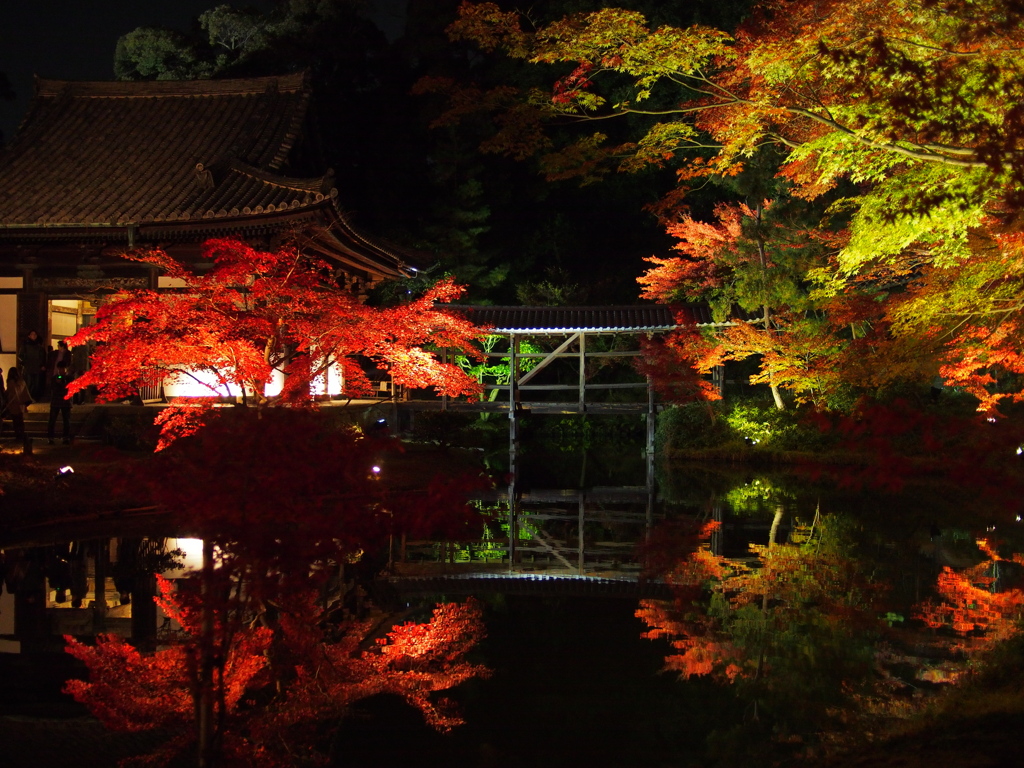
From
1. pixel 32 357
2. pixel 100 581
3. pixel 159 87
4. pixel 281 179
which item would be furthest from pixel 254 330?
pixel 159 87

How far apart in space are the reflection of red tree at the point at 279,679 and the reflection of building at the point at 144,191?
850cm

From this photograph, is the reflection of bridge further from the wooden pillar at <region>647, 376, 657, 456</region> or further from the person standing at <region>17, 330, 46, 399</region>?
the person standing at <region>17, 330, 46, 399</region>

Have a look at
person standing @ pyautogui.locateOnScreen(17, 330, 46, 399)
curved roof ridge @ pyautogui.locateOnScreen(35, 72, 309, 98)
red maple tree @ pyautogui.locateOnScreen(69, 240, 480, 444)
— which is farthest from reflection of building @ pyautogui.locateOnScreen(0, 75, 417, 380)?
red maple tree @ pyautogui.locateOnScreen(69, 240, 480, 444)

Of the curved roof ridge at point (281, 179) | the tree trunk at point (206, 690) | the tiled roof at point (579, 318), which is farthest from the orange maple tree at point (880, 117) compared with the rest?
the tiled roof at point (579, 318)

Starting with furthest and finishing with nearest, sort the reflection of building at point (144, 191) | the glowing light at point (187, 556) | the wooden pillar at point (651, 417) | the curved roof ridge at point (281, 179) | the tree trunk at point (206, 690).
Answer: the wooden pillar at point (651, 417)
the reflection of building at point (144, 191)
the curved roof ridge at point (281, 179)
the glowing light at point (187, 556)
the tree trunk at point (206, 690)

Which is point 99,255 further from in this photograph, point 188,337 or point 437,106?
point 437,106

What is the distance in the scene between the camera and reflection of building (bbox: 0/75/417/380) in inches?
574

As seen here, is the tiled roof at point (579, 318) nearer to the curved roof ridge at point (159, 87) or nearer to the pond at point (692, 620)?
the curved roof ridge at point (159, 87)

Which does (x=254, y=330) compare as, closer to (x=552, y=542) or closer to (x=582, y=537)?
(x=552, y=542)

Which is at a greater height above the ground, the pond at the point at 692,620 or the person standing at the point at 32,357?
the person standing at the point at 32,357

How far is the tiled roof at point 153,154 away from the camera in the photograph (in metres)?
14.7

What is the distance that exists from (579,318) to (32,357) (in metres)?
12.3

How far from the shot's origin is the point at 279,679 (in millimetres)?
5711

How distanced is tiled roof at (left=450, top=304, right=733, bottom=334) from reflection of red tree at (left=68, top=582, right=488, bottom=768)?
1465 centimetres
